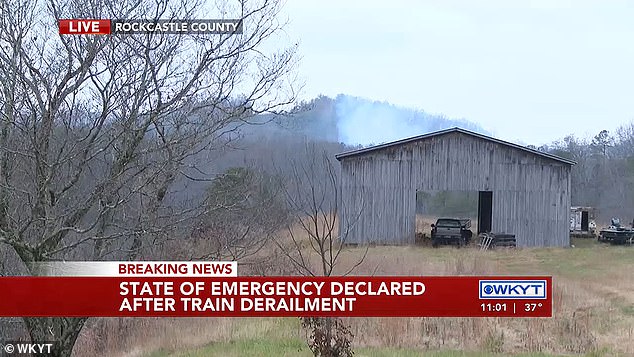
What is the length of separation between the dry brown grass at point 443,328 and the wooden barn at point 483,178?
178 inches

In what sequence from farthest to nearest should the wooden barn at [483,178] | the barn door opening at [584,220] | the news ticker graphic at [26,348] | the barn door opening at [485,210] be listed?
the barn door opening at [584,220], the barn door opening at [485,210], the wooden barn at [483,178], the news ticker graphic at [26,348]

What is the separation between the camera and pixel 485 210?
39.3 ft

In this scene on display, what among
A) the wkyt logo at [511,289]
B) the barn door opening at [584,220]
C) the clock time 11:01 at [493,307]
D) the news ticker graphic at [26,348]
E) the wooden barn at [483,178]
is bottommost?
the news ticker graphic at [26,348]

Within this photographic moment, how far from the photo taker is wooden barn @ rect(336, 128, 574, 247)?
11.5 meters

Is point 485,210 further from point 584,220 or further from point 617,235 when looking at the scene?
point 584,220

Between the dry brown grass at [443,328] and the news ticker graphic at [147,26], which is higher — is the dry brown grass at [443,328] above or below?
below

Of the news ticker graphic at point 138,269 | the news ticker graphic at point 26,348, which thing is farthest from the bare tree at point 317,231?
the news ticker graphic at point 26,348

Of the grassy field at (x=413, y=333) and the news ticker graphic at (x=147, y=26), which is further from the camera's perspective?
the grassy field at (x=413, y=333)

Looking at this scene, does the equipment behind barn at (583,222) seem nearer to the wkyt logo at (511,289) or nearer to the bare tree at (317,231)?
the wkyt logo at (511,289)

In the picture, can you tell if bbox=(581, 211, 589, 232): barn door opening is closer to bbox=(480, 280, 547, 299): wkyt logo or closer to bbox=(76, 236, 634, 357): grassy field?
bbox=(76, 236, 634, 357): grassy field

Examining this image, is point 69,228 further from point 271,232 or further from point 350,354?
point 350,354

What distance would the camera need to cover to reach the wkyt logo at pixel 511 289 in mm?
4660

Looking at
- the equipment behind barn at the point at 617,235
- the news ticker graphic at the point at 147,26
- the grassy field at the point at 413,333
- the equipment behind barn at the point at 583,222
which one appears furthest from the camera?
the equipment behind barn at the point at 583,222

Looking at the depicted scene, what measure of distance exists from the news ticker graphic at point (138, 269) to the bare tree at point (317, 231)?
0.63m
